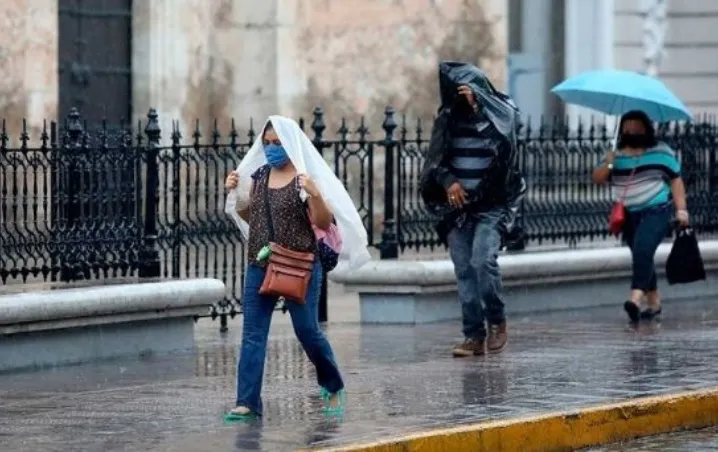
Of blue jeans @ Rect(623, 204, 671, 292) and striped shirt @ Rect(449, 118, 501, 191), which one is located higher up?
striped shirt @ Rect(449, 118, 501, 191)

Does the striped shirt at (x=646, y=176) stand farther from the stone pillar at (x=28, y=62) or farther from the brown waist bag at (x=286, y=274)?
the brown waist bag at (x=286, y=274)

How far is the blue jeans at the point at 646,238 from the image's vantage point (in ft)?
54.1

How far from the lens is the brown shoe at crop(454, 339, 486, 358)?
1409 centimetres

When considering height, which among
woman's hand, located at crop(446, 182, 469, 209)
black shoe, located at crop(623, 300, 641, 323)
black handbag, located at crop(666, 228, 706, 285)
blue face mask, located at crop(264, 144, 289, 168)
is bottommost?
black shoe, located at crop(623, 300, 641, 323)

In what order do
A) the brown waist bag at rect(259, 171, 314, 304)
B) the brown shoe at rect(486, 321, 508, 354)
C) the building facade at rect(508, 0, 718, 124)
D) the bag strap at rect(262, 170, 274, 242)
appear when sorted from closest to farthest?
the brown waist bag at rect(259, 171, 314, 304), the bag strap at rect(262, 170, 274, 242), the brown shoe at rect(486, 321, 508, 354), the building facade at rect(508, 0, 718, 124)

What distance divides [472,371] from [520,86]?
533 inches

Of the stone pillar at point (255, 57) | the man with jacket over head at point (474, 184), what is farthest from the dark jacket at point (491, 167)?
Answer: the stone pillar at point (255, 57)

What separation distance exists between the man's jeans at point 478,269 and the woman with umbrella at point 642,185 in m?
2.42

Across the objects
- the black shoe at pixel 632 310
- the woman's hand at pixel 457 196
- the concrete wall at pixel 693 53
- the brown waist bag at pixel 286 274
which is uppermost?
the concrete wall at pixel 693 53

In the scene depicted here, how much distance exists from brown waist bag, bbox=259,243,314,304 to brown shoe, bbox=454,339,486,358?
2917mm

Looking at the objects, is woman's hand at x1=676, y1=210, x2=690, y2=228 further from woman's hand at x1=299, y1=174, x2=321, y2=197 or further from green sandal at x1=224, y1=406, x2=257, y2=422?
green sandal at x1=224, y1=406, x2=257, y2=422

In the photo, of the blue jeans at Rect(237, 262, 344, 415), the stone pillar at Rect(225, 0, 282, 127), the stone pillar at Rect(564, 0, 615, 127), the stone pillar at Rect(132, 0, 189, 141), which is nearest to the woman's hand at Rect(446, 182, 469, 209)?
the blue jeans at Rect(237, 262, 344, 415)

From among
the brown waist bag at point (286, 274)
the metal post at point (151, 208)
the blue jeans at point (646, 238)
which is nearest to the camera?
the brown waist bag at point (286, 274)

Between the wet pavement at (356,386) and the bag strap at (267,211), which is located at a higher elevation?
the bag strap at (267,211)
